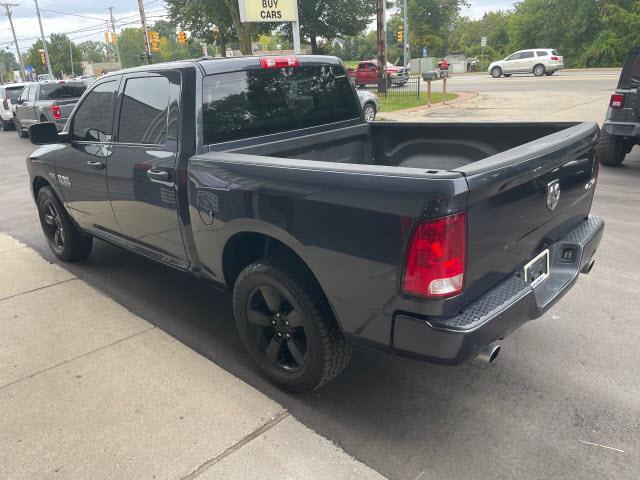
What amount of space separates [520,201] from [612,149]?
22.8 ft

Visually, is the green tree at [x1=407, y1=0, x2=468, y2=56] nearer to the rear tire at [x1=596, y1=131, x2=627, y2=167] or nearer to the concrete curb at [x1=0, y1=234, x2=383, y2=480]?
the rear tire at [x1=596, y1=131, x2=627, y2=167]

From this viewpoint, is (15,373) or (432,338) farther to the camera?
(15,373)

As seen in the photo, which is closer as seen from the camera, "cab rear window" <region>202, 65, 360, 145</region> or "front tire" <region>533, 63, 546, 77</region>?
"cab rear window" <region>202, 65, 360, 145</region>

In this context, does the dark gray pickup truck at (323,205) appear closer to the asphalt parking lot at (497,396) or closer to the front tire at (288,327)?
the front tire at (288,327)

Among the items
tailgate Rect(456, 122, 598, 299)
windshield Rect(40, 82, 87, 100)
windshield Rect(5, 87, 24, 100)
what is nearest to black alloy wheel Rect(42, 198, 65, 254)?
tailgate Rect(456, 122, 598, 299)

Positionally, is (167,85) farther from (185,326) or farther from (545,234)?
(545,234)

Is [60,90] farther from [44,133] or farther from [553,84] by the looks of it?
[553,84]

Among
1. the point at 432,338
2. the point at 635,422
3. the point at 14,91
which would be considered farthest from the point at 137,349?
the point at 14,91

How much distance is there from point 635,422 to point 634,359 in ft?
2.15

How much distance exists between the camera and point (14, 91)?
2161cm

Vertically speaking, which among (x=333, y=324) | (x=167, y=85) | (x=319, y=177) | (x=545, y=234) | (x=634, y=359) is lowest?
(x=634, y=359)

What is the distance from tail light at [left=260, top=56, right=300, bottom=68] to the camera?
3.61 m

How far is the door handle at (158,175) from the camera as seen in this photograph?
333cm

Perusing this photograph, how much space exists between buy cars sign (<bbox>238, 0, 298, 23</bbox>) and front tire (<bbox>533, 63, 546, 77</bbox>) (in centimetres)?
2231
